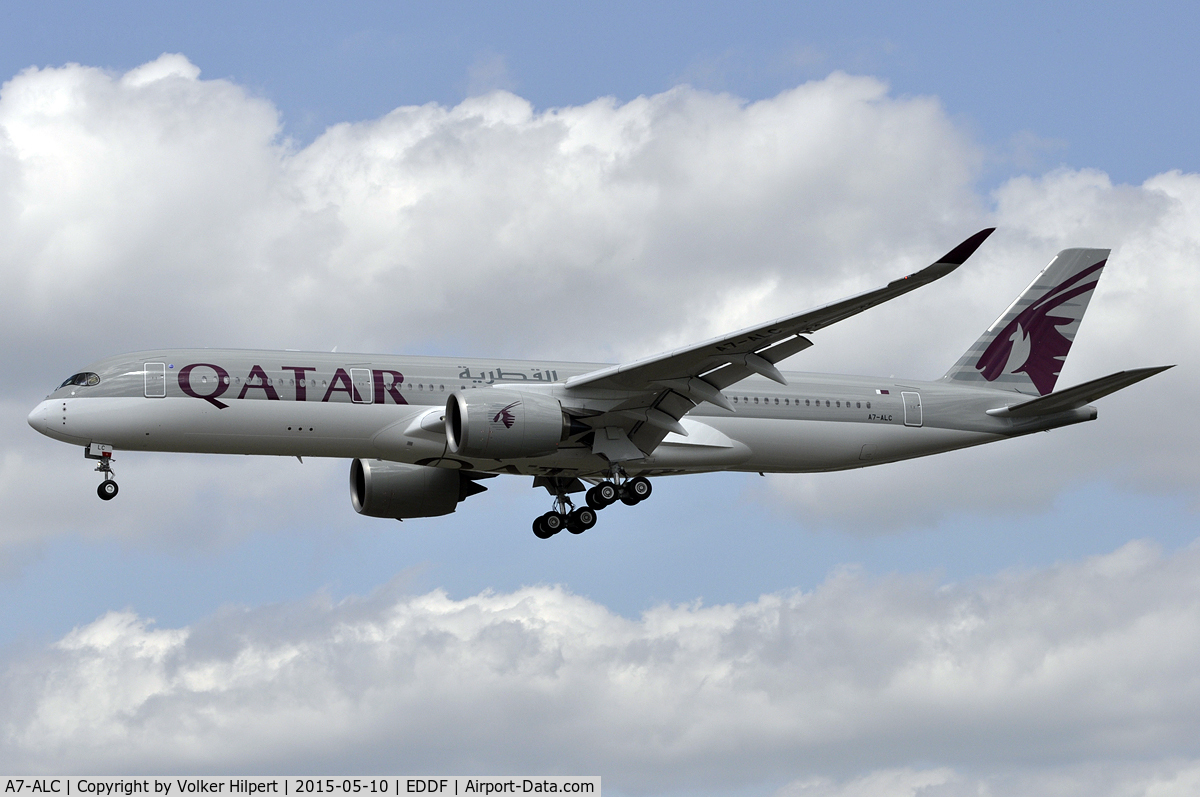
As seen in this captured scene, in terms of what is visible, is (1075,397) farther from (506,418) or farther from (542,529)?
(506,418)

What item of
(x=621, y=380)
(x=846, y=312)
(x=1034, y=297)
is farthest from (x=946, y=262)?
(x=1034, y=297)

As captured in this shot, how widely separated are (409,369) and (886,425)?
13.6 m

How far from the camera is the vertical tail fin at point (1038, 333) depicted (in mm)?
44500

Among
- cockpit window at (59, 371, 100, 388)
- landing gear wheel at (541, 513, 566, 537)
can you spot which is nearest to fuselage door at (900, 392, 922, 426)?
landing gear wheel at (541, 513, 566, 537)

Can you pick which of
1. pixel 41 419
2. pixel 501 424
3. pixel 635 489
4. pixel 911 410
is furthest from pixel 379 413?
pixel 911 410

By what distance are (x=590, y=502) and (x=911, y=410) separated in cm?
974

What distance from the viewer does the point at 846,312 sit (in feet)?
101

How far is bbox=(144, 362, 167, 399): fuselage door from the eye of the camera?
35000 millimetres

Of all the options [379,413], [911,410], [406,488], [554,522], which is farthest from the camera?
[406,488]

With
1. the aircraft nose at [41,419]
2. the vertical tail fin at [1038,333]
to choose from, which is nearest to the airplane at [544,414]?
the aircraft nose at [41,419]

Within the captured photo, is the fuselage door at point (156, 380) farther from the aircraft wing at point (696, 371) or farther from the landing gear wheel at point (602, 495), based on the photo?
the landing gear wheel at point (602, 495)

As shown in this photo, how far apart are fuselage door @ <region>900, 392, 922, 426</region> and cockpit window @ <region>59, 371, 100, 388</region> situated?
21770 millimetres

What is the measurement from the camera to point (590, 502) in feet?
128

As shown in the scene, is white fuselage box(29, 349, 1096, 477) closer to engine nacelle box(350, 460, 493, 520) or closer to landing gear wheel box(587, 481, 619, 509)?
landing gear wheel box(587, 481, 619, 509)
